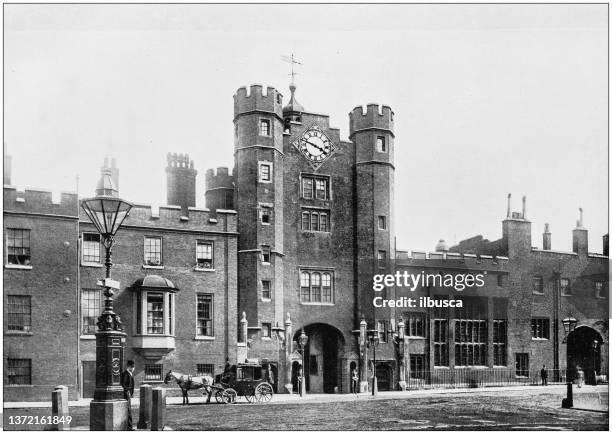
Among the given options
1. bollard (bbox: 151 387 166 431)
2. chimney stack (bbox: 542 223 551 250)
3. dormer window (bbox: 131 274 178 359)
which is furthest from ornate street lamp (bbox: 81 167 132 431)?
chimney stack (bbox: 542 223 551 250)

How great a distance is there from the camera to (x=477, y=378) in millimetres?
42844

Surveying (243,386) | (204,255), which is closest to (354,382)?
(204,255)

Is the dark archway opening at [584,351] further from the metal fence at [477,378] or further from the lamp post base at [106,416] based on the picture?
the lamp post base at [106,416]

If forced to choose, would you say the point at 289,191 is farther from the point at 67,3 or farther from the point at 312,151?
the point at 67,3

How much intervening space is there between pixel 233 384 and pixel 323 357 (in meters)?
11.7

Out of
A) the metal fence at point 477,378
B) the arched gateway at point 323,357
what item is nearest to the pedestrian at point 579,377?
the metal fence at point 477,378

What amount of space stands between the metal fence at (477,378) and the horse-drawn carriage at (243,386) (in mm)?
12881

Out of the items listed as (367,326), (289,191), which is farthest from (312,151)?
(367,326)

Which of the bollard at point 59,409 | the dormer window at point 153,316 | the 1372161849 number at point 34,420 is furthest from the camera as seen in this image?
the dormer window at point 153,316

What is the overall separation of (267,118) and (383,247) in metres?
9.12

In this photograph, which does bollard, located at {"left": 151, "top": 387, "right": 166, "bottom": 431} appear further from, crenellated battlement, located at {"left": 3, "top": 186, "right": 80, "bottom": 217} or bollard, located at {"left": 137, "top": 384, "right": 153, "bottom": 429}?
crenellated battlement, located at {"left": 3, "top": 186, "right": 80, "bottom": 217}

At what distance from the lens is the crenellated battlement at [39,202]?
1222 inches

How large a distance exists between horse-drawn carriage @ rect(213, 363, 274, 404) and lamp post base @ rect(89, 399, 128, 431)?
43.5 feet

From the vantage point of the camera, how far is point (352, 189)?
41656 millimetres
